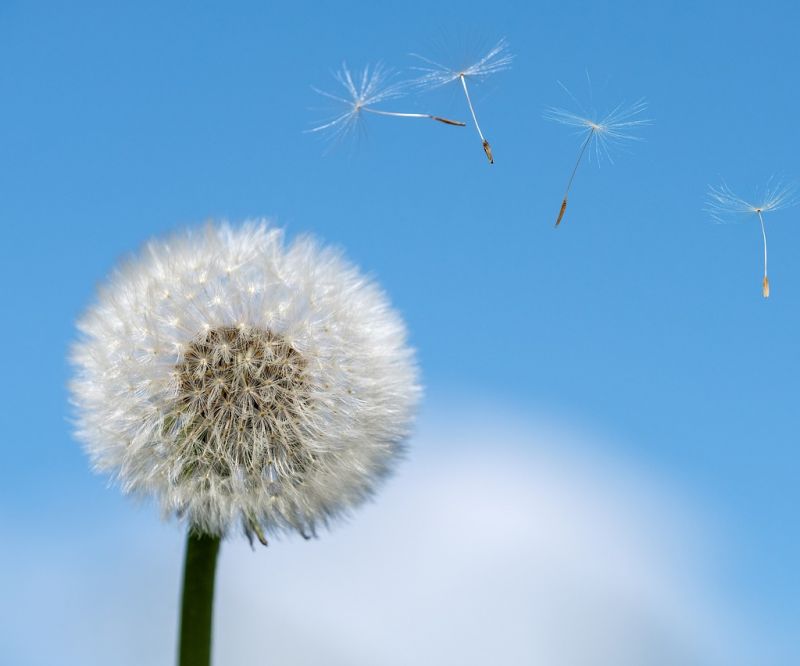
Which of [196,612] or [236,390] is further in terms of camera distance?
[236,390]

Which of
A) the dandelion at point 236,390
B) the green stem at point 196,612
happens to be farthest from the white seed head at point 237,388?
the green stem at point 196,612

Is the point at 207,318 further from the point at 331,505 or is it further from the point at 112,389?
the point at 331,505

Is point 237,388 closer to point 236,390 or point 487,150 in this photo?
point 236,390

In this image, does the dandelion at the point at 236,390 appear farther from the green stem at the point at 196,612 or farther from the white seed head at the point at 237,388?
the green stem at the point at 196,612

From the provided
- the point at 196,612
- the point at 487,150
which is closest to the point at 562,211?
the point at 487,150

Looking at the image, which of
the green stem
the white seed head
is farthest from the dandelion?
the green stem

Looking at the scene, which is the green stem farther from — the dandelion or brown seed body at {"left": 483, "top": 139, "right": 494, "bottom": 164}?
brown seed body at {"left": 483, "top": 139, "right": 494, "bottom": 164}
